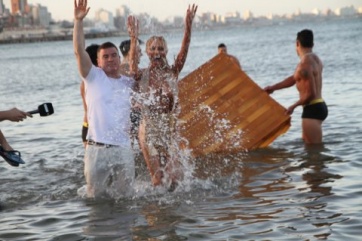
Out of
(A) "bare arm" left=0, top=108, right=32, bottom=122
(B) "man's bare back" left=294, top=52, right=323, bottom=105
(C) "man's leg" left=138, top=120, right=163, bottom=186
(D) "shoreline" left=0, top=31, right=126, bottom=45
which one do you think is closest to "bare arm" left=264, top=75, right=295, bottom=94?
(B) "man's bare back" left=294, top=52, right=323, bottom=105

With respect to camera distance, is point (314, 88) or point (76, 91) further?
point (76, 91)

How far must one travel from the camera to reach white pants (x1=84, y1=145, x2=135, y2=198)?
6.88 m

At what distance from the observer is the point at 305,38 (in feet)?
31.9

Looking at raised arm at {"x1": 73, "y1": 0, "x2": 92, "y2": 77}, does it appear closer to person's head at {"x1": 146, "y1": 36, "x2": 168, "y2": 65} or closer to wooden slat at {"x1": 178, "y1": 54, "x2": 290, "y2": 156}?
person's head at {"x1": 146, "y1": 36, "x2": 168, "y2": 65}

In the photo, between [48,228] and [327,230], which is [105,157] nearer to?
[48,228]

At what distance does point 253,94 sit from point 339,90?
27.1 ft

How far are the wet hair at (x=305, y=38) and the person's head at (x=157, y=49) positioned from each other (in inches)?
119

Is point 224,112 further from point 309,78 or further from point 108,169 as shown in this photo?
point 108,169

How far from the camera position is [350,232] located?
616 cm

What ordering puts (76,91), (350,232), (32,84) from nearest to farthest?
(350,232) → (76,91) → (32,84)

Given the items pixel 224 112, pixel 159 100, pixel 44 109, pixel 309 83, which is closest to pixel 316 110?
pixel 309 83

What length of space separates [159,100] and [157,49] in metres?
0.57

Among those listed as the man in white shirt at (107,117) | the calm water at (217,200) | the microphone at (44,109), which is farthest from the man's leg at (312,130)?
the microphone at (44,109)

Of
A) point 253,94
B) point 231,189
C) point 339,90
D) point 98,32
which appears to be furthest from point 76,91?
point 98,32
